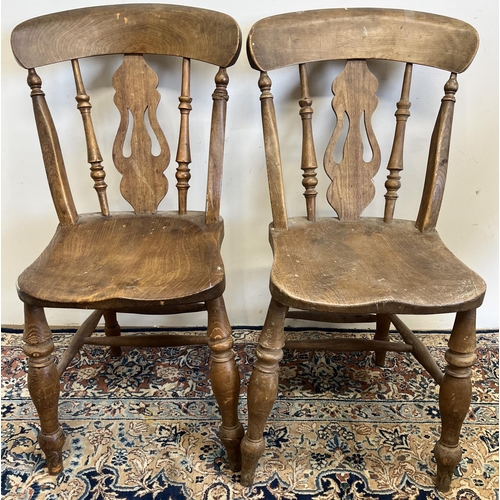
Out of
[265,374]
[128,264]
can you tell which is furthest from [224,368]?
[128,264]

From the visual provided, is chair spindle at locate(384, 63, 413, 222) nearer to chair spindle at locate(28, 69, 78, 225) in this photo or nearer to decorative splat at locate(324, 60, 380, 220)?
decorative splat at locate(324, 60, 380, 220)

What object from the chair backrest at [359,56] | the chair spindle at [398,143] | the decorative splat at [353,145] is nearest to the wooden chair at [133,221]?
the chair backrest at [359,56]

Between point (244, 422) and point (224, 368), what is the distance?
30 centimetres

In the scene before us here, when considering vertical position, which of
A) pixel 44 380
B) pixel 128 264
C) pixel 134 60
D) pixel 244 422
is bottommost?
pixel 244 422

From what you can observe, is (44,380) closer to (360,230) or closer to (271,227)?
(271,227)

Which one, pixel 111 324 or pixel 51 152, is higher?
pixel 51 152

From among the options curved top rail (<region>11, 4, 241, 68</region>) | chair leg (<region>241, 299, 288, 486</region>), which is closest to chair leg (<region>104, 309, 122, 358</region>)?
chair leg (<region>241, 299, 288, 486</region>)

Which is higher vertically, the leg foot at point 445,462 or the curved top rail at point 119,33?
the curved top rail at point 119,33

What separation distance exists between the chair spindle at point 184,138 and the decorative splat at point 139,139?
0.14ft

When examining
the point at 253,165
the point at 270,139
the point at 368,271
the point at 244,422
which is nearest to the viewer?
the point at 368,271

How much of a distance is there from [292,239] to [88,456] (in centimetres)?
70

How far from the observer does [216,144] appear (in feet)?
3.59

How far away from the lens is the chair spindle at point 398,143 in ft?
3.58

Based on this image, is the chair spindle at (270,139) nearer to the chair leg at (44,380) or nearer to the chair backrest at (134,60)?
the chair backrest at (134,60)
